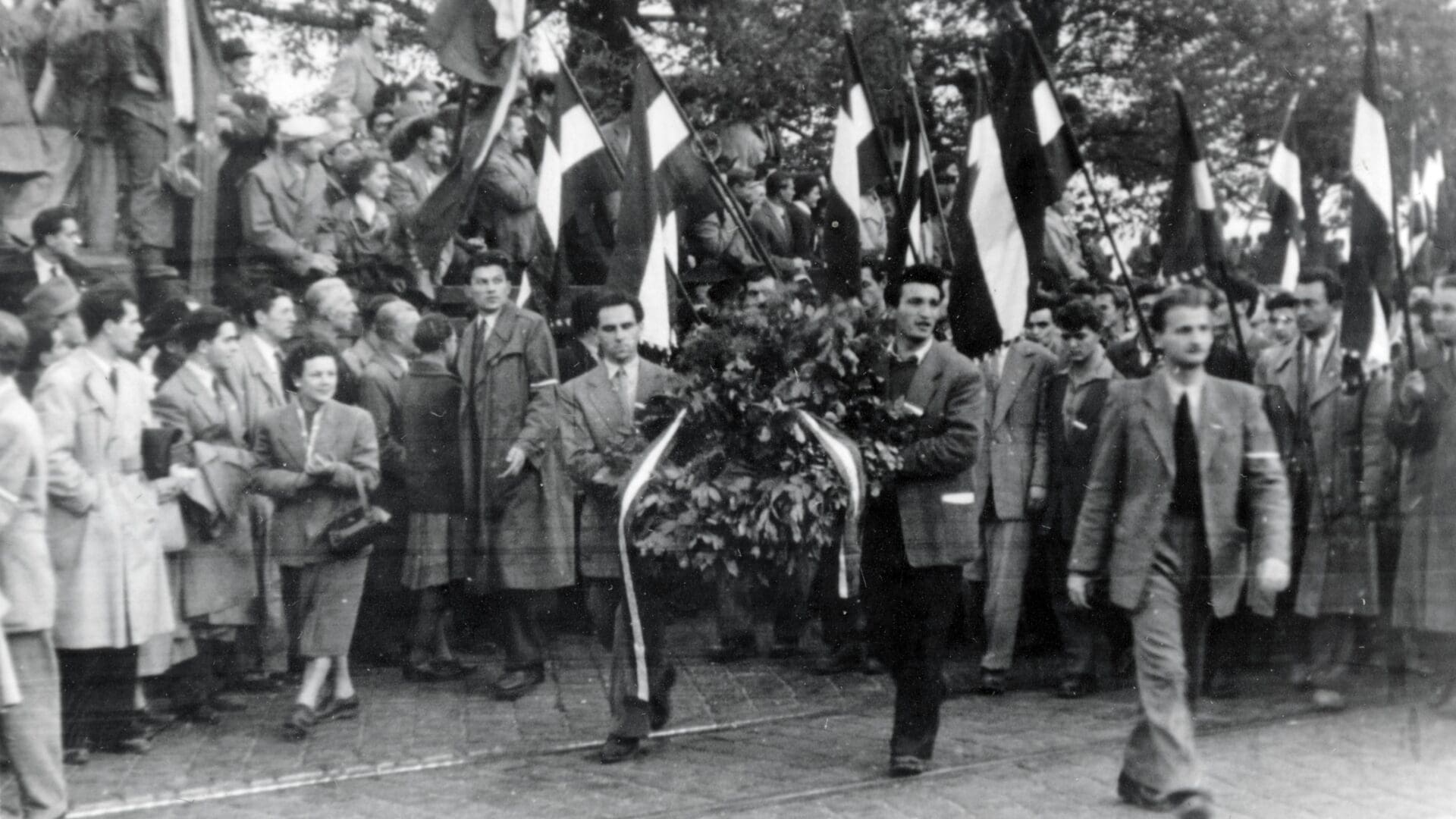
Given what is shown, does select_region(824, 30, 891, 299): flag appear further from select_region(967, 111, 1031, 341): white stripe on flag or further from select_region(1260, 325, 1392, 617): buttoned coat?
select_region(1260, 325, 1392, 617): buttoned coat

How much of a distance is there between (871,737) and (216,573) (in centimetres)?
327

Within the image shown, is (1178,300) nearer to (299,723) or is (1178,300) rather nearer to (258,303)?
(299,723)

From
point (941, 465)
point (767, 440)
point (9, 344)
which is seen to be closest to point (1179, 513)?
point (941, 465)

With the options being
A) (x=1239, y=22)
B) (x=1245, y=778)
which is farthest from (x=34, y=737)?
(x=1239, y=22)

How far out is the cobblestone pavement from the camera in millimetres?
6293

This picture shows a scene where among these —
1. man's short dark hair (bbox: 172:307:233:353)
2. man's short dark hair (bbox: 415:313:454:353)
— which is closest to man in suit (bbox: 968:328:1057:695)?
man's short dark hair (bbox: 415:313:454:353)

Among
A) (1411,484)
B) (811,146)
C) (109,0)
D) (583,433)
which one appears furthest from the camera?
(811,146)

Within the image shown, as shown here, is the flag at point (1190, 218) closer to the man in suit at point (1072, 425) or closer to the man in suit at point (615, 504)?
the man in suit at point (1072, 425)

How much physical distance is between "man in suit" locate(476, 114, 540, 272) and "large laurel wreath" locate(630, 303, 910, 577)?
3.95 metres

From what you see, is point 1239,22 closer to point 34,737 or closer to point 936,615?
point 936,615

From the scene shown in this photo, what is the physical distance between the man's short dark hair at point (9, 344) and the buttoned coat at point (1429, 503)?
6568mm

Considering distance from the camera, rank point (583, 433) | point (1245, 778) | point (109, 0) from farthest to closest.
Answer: point (109, 0)
point (583, 433)
point (1245, 778)

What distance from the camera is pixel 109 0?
940 centimetres

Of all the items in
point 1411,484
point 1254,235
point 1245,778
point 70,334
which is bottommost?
point 1245,778
